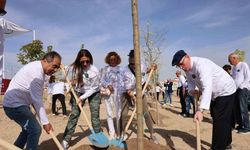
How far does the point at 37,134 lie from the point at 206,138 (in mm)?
3632

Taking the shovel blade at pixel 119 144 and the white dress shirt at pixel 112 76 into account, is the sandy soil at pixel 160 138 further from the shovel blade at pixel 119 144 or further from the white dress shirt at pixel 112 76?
the white dress shirt at pixel 112 76

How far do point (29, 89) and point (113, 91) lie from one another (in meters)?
2.30

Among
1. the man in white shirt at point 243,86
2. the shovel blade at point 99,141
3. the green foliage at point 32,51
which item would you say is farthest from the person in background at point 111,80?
the green foliage at point 32,51

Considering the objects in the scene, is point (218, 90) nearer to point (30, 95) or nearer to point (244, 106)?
point (244, 106)

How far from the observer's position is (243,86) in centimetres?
626

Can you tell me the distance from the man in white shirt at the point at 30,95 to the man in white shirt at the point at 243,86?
4443 mm

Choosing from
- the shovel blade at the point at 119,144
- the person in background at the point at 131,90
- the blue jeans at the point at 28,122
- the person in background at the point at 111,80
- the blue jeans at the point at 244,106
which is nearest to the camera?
the blue jeans at the point at 28,122

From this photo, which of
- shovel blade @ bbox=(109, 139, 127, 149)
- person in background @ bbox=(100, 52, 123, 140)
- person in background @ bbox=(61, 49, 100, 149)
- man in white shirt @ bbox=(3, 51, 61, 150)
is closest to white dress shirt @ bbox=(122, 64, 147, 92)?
person in background @ bbox=(100, 52, 123, 140)

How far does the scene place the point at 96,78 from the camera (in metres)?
5.08

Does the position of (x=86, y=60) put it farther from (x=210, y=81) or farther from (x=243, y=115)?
(x=243, y=115)

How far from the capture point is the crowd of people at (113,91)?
11.8 ft

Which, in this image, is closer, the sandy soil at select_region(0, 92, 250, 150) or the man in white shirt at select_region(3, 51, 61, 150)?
the man in white shirt at select_region(3, 51, 61, 150)

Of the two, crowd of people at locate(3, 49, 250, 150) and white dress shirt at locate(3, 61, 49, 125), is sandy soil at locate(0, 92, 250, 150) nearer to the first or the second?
crowd of people at locate(3, 49, 250, 150)

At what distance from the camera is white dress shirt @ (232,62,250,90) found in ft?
20.5
